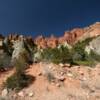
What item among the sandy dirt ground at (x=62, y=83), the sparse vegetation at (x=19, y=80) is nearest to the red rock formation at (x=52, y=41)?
the sandy dirt ground at (x=62, y=83)

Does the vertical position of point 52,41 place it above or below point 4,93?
above

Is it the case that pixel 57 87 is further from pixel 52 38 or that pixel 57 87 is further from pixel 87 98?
pixel 52 38

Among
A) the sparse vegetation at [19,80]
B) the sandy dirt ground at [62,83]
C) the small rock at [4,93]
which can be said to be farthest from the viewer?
the sparse vegetation at [19,80]

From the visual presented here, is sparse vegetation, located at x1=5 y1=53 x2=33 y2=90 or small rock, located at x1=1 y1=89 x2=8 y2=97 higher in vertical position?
sparse vegetation, located at x1=5 y1=53 x2=33 y2=90

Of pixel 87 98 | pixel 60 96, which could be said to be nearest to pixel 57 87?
pixel 60 96

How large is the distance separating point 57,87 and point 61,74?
1.87 m

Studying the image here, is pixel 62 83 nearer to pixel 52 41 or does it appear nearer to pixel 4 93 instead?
pixel 4 93

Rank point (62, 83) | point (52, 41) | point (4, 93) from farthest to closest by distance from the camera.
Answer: point (52, 41), point (62, 83), point (4, 93)

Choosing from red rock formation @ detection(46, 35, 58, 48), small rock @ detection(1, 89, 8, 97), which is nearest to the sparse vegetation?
small rock @ detection(1, 89, 8, 97)

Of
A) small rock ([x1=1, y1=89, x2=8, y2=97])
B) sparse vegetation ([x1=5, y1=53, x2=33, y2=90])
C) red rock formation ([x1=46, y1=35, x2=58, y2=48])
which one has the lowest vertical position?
small rock ([x1=1, y1=89, x2=8, y2=97])

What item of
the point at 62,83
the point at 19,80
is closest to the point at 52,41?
the point at 62,83

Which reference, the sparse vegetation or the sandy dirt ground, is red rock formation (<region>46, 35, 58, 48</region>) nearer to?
the sandy dirt ground

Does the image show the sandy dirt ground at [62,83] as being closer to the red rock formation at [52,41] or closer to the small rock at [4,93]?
the small rock at [4,93]

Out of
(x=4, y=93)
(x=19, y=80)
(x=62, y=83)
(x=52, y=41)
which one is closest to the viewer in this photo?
(x=4, y=93)
